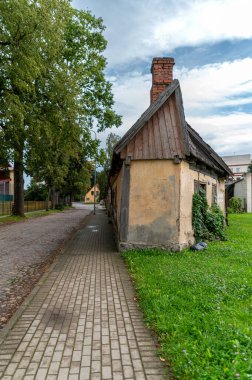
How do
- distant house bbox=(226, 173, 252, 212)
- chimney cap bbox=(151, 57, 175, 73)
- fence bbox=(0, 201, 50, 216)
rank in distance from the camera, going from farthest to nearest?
distant house bbox=(226, 173, 252, 212), fence bbox=(0, 201, 50, 216), chimney cap bbox=(151, 57, 175, 73)

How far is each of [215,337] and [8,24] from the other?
53.6 feet

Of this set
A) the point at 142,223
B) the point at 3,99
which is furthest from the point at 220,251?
the point at 3,99

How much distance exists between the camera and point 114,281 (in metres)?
7.32

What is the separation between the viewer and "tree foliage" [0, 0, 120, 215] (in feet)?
52.6

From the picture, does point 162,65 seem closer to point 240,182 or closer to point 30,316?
point 30,316

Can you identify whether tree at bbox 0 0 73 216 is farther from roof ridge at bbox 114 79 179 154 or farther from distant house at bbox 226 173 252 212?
distant house at bbox 226 173 252 212

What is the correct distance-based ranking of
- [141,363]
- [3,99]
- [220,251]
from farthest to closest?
[3,99] < [220,251] < [141,363]

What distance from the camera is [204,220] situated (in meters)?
12.5

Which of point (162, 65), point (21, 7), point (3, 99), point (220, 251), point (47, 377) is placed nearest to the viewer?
point (47, 377)

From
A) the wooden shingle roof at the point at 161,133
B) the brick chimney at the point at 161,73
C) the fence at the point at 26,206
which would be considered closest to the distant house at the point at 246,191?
the fence at the point at 26,206

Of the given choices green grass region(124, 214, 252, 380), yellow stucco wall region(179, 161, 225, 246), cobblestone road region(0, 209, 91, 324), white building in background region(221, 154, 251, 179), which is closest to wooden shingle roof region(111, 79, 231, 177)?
yellow stucco wall region(179, 161, 225, 246)

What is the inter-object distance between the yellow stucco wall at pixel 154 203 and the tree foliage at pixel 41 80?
850 cm

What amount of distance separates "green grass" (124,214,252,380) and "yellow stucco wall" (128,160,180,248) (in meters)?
1.23

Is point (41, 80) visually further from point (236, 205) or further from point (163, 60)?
point (236, 205)
